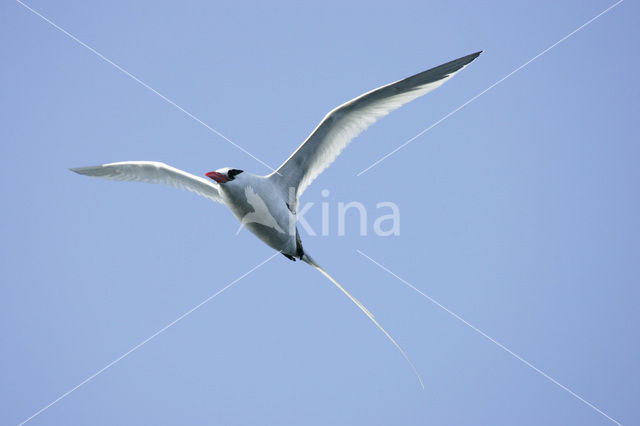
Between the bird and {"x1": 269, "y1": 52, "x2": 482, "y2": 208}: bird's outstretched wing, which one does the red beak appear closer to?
the bird

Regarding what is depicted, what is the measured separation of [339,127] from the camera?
6.79 meters

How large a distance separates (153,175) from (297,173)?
1.97m

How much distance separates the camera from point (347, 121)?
675 centimetres

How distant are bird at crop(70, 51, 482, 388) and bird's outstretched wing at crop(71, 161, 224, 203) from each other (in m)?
0.01

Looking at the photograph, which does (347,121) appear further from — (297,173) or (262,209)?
(262,209)

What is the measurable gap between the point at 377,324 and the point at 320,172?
1914mm

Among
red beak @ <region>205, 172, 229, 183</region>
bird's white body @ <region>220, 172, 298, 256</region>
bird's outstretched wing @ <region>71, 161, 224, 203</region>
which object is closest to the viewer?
red beak @ <region>205, 172, 229, 183</region>

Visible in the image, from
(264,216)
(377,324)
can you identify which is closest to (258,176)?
(264,216)

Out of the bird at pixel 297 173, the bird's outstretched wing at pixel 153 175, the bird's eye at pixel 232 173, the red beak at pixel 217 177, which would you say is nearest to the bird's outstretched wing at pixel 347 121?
the bird at pixel 297 173

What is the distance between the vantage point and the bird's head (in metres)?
6.16

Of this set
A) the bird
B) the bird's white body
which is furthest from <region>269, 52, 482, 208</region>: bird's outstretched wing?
the bird's white body

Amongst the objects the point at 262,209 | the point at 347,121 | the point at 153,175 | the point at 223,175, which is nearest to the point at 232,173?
the point at 223,175

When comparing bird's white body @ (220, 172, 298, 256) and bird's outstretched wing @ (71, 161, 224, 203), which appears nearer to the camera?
bird's white body @ (220, 172, 298, 256)

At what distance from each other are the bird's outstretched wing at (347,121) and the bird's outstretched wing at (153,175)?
108 cm
